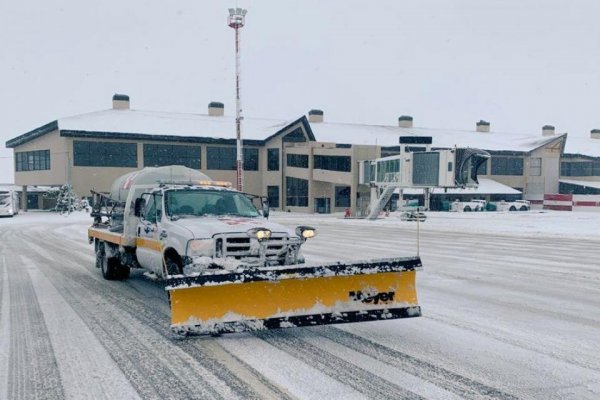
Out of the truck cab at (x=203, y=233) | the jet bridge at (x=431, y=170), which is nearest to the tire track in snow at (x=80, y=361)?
the truck cab at (x=203, y=233)

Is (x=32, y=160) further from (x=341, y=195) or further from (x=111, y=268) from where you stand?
(x=111, y=268)

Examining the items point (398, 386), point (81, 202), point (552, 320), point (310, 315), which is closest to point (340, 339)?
point (310, 315)

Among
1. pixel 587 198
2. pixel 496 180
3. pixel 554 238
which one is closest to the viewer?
pixel 554 238

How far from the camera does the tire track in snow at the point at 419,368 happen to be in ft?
15.3

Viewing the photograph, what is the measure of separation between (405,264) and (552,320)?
8.39 ft

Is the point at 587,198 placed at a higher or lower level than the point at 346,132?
lower

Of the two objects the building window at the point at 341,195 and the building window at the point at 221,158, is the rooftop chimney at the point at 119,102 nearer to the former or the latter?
the building window at the point at 221,158

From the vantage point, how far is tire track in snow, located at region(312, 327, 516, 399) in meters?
4.66

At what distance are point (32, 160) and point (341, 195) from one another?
32.0 m

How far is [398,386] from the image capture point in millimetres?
4797

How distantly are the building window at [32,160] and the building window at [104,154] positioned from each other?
4.96 m

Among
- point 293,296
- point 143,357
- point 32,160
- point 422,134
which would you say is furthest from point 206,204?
point 422,134

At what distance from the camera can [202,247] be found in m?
7.21

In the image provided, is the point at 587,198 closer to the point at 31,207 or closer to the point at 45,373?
the point at 45,373
